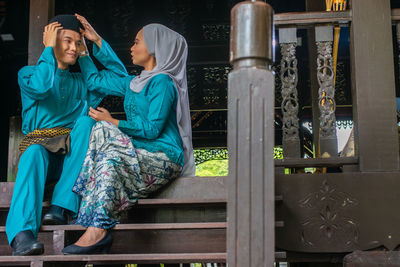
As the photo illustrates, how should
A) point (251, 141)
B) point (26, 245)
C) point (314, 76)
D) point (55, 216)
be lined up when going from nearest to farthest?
point (251, 141), point (26, 245), point (55, 216), point (314, 76)

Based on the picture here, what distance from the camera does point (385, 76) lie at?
399 centimetres

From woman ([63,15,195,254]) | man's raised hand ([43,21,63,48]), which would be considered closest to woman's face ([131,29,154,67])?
woman ([63,15,195,254])

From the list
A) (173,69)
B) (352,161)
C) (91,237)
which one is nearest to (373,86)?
(352,161)

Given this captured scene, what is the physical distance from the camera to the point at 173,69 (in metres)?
4.24

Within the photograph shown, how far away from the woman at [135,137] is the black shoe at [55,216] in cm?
19

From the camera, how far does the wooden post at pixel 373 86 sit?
391 cm

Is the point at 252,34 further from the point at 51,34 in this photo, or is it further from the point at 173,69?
the point at 51,34

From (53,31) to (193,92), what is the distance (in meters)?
4.66

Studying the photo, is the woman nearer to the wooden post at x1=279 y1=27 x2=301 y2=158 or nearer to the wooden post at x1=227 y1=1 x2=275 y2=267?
the wooden post at x1=279 y1=27 x2=301 y2=158

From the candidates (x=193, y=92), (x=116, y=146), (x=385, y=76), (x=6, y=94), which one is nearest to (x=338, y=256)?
(x=385, y=76)

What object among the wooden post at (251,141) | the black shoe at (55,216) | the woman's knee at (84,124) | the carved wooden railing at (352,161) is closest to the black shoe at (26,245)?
the black shoe at (55,216)

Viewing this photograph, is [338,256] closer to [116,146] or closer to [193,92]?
[116,146]

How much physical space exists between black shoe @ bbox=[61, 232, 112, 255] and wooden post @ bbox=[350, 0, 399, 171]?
1.69 metres

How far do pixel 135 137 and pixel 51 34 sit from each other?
3.16 ft
